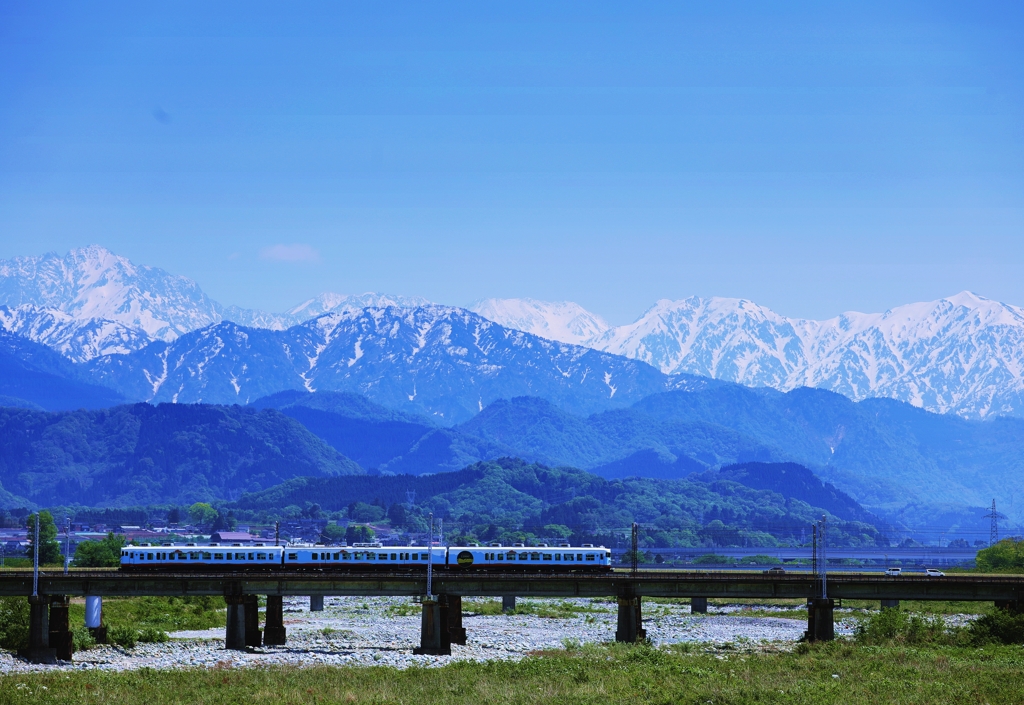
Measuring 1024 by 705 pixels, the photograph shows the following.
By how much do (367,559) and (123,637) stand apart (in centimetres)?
2581

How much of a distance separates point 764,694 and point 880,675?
475 inches

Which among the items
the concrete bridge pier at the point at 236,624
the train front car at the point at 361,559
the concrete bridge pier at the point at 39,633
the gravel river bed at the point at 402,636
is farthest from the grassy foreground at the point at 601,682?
the train front car at the point at 361,559

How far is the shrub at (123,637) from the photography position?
109250mm

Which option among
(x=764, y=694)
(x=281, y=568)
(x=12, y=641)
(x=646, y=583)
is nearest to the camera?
(x=764, y=694)

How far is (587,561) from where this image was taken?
127000 mm

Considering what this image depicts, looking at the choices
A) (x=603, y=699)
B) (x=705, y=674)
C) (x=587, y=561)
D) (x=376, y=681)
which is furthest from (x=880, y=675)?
(x=587, y=561)

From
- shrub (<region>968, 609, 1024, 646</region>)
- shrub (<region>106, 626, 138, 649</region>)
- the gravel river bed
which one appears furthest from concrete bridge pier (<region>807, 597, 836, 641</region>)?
shrub (<region>106, 626, 138, 649</region>)

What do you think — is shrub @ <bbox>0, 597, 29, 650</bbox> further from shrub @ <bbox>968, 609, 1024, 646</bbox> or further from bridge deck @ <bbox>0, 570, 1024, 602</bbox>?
shrub @ <bbox>968, 609, 1024, 646</bbox>

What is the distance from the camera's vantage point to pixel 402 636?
126 metres

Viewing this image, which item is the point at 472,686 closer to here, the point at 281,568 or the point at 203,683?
the point at 203,683

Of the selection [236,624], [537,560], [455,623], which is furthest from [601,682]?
[537,560]

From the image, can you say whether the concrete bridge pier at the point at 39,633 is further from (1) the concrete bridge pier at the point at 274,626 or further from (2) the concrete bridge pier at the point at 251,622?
(1) the concrete bridge pier at the point at 274,626

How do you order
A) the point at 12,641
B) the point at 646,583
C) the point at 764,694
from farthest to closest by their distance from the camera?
1. the point at 646,583
2. the point at 12,641
3. the point at 764,694

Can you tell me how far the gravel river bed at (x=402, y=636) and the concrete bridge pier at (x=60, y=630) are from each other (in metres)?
1.38
